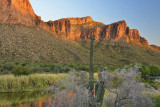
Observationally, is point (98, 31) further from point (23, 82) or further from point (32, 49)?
point (23, 82)

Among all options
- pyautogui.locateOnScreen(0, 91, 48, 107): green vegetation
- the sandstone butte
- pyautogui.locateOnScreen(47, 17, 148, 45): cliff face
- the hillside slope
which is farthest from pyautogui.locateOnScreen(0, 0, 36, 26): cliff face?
pyautogui.locateOnScreen(0, 91, 48, 107): green vegetation

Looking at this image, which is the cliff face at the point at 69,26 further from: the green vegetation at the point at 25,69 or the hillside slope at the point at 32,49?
the green vegetation at the point at 25,69

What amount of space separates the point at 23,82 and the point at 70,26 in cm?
10263

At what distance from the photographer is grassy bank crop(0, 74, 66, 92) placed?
14648 mm

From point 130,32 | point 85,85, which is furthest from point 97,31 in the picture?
point 85,85

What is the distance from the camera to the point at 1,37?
49.0 m

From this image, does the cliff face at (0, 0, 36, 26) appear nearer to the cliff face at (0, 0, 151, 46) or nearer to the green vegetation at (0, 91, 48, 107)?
the cliff face at (0, 0, 151, 46)

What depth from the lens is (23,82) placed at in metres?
15.6

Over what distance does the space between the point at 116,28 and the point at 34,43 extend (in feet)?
247

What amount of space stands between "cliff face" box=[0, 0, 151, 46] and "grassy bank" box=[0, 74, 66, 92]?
41886 millimetres

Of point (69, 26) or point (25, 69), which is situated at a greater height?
point (69, 26)

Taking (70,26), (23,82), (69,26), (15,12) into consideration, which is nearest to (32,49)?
(15,12)

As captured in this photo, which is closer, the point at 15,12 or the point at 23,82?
the point at 23,82

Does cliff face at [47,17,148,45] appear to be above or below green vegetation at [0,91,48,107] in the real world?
above
